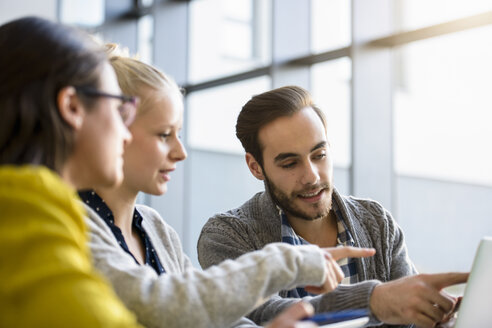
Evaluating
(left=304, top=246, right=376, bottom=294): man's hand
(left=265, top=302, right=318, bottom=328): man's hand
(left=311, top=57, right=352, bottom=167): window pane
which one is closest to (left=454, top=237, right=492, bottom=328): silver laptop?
(left=304, top=246, right=376, bottom=294): man's hand

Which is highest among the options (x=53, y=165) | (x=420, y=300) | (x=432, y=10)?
(x=432, y=10)

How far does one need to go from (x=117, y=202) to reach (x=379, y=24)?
2.56 meters

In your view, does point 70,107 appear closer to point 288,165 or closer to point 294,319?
point 294,319

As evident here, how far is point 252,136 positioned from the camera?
7.07 ft

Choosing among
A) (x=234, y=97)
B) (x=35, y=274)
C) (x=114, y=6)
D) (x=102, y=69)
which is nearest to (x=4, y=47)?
(x=102, y=69)

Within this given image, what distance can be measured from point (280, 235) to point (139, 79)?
74cm

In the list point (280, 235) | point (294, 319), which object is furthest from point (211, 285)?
point (280, 235)

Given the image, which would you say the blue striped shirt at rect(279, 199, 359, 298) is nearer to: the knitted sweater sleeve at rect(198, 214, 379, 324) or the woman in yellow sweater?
the knitted sweater sleeve at rect(198, 214, 379, 324)

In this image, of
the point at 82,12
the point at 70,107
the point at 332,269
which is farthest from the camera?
the point at 82,12

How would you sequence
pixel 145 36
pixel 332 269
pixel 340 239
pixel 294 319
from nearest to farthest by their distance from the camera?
1. pixel 294 319
2. pixel 332 269
3. pixel 340 239
4. pixel 145 36

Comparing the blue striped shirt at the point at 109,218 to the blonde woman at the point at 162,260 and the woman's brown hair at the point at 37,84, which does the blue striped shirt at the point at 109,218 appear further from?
the woman's brown hair at the point at 37,84

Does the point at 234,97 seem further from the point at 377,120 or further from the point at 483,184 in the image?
the point at 483,184

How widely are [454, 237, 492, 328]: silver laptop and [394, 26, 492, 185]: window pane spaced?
6.98ft

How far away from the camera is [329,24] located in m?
3.98
